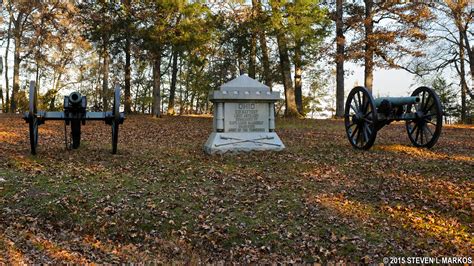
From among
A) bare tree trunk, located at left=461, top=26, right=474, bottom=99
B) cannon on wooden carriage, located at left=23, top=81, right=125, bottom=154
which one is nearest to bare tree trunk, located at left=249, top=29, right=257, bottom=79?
cannon on wooden carriage, located at left=23, top=81, right=125, bottom=154

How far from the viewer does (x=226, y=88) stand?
1116cm

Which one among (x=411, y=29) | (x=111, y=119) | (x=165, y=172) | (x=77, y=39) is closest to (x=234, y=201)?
(x=165, y=172)

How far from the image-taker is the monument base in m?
10.8

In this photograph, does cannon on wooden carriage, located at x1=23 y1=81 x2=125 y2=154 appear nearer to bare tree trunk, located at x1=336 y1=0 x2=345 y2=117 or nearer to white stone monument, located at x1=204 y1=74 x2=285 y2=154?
white stone monument, located at x1=204 y1=74 x2=285 y2=154

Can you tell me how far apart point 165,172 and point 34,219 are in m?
3.05

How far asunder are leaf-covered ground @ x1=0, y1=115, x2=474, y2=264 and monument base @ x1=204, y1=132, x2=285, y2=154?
0.38 metres

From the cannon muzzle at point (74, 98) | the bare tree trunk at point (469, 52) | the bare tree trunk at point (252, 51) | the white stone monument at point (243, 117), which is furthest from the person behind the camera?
the bare tree trunk at point (469, 52)

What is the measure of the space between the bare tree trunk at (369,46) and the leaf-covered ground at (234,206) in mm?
10590

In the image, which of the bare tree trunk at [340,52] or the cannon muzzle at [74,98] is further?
the bare tree trunk at [340,52]

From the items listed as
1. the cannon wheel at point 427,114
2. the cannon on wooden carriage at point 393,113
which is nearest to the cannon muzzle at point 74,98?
the cannon on wooden carriage at point 393,113

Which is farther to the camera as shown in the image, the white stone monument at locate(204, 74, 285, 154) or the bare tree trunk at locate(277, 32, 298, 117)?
the bare tree trunk at locate(277, 32, 298, 117)

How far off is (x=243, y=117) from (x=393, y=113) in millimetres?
3786

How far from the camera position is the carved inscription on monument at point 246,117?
11.1m

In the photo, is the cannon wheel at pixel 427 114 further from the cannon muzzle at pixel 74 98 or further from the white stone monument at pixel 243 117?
the cannon muzzle at pixel 74 98
